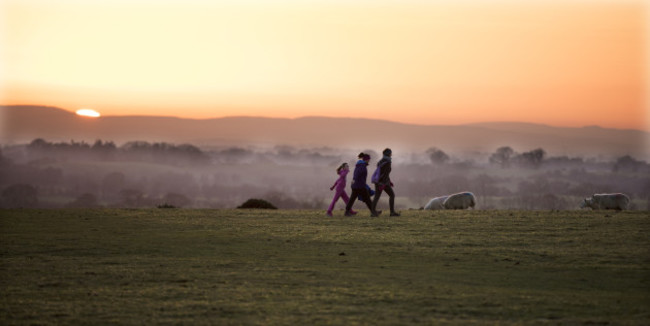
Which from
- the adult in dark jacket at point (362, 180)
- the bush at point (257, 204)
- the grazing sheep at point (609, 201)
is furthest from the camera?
the bush at point (257, 204)

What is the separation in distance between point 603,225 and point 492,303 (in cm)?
1209

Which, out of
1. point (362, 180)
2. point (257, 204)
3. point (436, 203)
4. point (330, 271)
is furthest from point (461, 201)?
point (330, 271)

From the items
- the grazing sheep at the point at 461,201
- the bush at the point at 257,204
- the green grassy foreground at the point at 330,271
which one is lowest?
the green grassy foreground at the point at 330,271

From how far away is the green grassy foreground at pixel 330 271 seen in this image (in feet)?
36.7

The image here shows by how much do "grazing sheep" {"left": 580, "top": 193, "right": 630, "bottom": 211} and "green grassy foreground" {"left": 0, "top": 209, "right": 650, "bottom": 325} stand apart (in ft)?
26.0

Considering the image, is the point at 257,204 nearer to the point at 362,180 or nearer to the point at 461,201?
the point at 362,180

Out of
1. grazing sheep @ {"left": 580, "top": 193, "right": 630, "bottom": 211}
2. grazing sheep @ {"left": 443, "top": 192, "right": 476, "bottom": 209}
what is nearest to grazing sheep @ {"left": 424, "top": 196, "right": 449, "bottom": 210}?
grazing sheep @ {"left": 443, "top": 192, "right": 476, "bottom": 209}

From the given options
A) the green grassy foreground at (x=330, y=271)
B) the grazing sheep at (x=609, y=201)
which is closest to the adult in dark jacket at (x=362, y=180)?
the green grassy foreground at (x=330, y=271)

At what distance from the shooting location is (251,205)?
35219 mm

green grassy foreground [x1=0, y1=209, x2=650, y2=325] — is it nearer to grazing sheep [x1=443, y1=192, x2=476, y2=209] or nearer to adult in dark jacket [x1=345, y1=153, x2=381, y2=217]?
adult in dark jacket [x1=345, y1=153, x2=381, y2=217]

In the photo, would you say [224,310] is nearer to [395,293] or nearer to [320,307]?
[320,307]

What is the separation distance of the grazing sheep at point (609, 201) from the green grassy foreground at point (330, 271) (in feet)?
26.0

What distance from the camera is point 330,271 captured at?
14.9 meters

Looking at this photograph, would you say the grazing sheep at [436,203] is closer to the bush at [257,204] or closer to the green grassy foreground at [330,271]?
the bush at [257,204]
